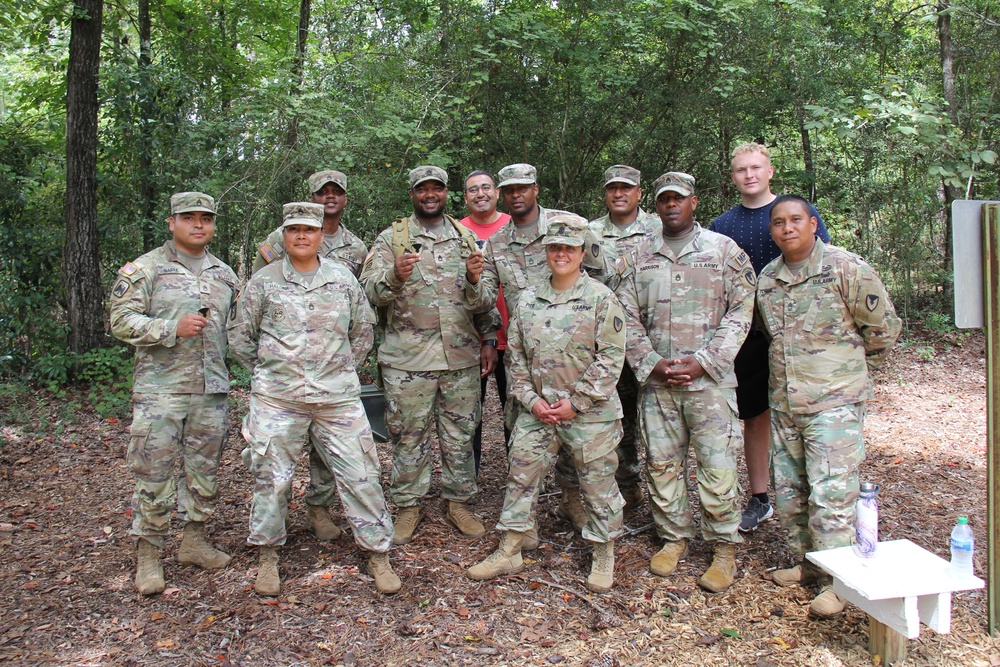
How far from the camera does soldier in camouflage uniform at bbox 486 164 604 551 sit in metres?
4.68

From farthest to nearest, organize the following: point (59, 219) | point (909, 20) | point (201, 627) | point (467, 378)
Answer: point (909, 20) → point (59, 219) → point (467, 378) → point (201, 627)

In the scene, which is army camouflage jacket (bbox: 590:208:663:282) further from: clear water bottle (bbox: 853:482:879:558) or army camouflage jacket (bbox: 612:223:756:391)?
clear water bottle (bbox: 853:482:879:558)

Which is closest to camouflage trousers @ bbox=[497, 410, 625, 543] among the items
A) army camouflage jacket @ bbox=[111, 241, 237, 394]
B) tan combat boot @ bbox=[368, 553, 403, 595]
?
tan combat boot @ bbox=[368, 553, 403, 595]

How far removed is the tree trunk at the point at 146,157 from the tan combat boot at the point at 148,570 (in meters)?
5.28

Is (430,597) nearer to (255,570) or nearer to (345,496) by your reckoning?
(345,496)

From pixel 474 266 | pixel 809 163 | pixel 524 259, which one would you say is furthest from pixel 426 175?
pixel 809 163

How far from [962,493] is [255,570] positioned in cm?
515

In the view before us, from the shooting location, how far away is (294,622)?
152 inches

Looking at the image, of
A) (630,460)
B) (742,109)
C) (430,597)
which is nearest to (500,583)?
(430,597)

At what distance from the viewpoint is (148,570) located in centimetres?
425

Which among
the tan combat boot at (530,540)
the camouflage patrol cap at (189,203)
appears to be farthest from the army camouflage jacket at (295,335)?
the tan combat boot at (530,540)

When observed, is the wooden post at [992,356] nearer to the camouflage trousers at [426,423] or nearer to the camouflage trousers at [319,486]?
the camouflage trousers at [426,423]

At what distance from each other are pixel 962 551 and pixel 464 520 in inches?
113

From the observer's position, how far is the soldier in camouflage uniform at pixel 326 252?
4.82 meters
